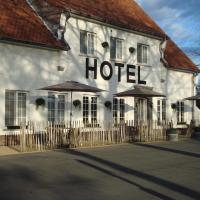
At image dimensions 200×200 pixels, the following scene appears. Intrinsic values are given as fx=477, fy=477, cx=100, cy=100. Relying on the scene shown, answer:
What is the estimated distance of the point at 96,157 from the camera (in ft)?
54.1

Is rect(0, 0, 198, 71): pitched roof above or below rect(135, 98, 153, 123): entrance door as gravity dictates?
above

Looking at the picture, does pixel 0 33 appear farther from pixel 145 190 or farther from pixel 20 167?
pixel 145 190

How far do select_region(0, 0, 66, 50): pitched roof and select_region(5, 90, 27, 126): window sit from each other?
94.2 inches

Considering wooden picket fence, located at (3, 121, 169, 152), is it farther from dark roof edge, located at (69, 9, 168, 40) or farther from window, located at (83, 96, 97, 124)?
dark roof edge, located at (69, 9, 168, 40)

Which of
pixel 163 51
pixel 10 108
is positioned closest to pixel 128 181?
pixel 10 108

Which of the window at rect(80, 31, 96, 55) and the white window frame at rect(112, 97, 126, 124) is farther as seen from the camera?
the white window frame at rect(112, 97, 126, 124)

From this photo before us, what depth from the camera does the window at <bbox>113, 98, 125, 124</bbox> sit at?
26609 millimetres

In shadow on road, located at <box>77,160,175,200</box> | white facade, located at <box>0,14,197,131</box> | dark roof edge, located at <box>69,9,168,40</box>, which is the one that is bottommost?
shadow on road, located at <box>77,160,175,200</box>

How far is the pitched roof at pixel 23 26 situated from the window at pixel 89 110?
11.4ft

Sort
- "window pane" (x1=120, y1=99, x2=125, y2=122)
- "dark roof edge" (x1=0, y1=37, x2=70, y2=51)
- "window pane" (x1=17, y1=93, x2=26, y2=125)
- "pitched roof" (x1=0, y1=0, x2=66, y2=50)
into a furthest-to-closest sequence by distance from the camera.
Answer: "window pane" (x1=120, y1=99, x2=125, y2=122) → "window pane" (x1=17, y1=93, x2=26, y2=125) → "pitched roof" (x1=0, y1=0, x2=66, y2=50) → "dark roof edge" (x1=0, y1=37, x2=70, y2=51)

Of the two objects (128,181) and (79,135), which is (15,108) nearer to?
(79,135)

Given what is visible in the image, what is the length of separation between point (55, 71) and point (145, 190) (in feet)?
42.8

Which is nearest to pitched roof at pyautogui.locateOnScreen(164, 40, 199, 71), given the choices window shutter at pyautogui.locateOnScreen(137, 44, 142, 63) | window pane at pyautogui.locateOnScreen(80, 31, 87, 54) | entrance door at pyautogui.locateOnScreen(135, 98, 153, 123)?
window shutter at pyautogui.locateOnScreen(137, 44, 142, 63)

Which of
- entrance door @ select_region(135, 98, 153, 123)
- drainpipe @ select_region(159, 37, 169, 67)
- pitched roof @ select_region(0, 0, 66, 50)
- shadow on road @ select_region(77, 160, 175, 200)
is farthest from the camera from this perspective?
drainpipe @ select_region(159, 37, 169, 67)
